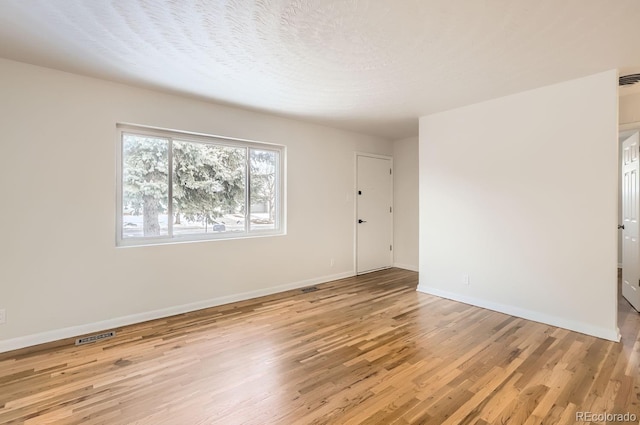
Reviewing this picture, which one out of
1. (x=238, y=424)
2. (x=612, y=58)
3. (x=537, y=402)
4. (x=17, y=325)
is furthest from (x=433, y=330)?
(x=17, y=325)

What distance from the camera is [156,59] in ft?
8.17

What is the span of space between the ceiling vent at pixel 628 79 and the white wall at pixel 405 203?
273 cm

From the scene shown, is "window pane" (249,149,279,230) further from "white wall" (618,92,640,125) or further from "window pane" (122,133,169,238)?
"white wall" (618,92,640,125)

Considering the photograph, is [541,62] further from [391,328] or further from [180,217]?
[180,217]

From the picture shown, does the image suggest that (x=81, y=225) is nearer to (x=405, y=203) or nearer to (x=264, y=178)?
(x=264, y=178)

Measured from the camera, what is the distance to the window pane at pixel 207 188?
3506 millimetres

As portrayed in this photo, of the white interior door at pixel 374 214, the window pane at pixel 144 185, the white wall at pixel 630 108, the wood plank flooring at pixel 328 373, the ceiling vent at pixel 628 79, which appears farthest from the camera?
the white interior door at pixel 374 214

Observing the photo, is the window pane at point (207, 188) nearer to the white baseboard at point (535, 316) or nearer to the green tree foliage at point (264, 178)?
Result: the green tree foliage at point (264, 178)

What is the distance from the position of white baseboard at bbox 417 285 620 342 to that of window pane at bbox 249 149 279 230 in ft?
7.83

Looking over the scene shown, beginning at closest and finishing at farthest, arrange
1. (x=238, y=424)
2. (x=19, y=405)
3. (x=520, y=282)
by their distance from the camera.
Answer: (x=238, y=424) → (x=19, y=405) → (x=520, y=282)

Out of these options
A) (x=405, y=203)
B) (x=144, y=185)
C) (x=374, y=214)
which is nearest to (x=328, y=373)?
(x=144, y=185)

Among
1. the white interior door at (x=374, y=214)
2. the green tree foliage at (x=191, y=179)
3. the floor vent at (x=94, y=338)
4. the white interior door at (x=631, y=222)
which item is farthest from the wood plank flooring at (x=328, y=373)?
the white interior door at (x=374, y=214)

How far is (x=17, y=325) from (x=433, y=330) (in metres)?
3.68

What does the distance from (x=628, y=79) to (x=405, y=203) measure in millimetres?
3221
